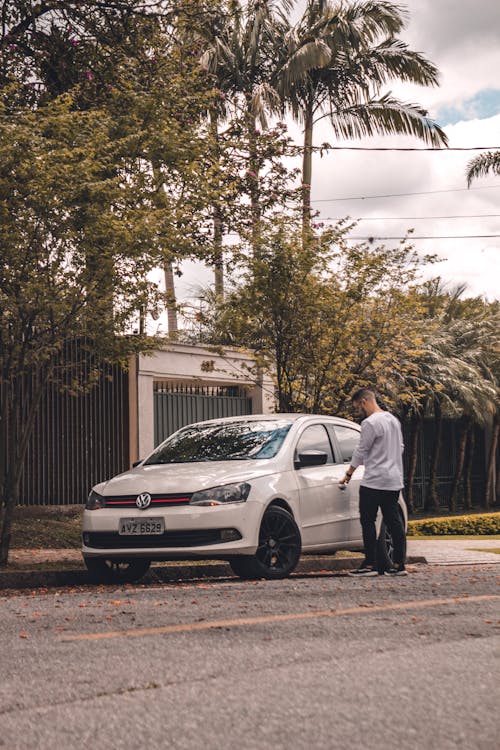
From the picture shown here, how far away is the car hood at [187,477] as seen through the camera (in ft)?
32.0

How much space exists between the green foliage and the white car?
12.3 m

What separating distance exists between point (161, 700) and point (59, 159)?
7.12m

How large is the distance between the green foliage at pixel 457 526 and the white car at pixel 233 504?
12.3 meters

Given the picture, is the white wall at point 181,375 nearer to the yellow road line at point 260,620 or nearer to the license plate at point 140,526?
the license plate at point 140,526

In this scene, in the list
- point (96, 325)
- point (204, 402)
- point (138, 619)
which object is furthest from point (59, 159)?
point (204, 402)

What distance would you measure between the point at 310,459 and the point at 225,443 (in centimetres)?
88

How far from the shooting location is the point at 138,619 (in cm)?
672

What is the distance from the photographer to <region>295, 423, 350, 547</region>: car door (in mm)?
10547

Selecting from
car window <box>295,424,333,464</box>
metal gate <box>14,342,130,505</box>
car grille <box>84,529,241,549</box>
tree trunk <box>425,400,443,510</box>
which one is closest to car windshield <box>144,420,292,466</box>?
car window <box>295,424,333,464</box>

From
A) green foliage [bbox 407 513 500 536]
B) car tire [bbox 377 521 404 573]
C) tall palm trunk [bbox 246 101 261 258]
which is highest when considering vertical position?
tall palm trunk [bbox 246 101 261 258]

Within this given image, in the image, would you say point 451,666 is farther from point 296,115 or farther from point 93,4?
point 296,115

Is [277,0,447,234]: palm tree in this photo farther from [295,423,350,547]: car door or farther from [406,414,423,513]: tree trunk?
[295,423,350,547]: car door

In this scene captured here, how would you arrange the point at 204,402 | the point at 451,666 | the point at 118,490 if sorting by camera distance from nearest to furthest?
1. the point at 451,666
2. the point at 118,490
3. the point at 204,402

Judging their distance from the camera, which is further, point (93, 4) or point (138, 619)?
point (93, 4)
